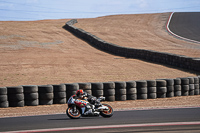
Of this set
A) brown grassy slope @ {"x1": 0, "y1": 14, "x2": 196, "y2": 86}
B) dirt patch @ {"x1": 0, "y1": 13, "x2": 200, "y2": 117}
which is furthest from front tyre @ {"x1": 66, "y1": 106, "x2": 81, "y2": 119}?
brown grassy slope @ {"x1": 0, "y1": 14, "x2": 196, "y2": 86}

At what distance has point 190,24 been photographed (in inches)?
2007

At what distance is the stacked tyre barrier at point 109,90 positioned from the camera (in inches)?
474

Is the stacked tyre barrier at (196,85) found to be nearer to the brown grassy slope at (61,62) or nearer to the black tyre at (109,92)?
the brown grassy slope at (61,62)

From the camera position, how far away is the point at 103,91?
39.6 ft

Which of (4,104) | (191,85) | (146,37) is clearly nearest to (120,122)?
(4,104)

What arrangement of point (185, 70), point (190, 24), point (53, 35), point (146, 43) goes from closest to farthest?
point (185, 70)
point (146, 43)
point (53, 35)
point (190, 24)

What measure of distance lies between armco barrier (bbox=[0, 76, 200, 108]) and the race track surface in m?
27.1

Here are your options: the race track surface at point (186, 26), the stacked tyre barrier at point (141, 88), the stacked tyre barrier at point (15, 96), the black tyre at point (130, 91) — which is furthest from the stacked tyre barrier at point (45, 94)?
the race track surface at point (186, 26)

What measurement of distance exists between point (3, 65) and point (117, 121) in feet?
46.9

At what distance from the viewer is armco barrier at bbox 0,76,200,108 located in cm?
1122

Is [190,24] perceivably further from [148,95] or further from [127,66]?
[148,95]

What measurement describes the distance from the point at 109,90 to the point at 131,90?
0.89m

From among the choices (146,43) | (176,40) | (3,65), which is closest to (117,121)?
(3,65)

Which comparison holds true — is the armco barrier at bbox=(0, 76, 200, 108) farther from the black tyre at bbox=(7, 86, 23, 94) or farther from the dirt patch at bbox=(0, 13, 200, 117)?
the dirt patch at bbox=(0, 13, 200, 117)
